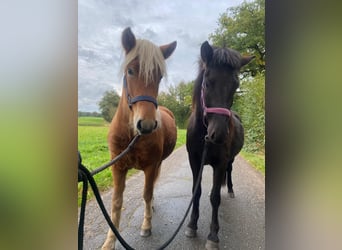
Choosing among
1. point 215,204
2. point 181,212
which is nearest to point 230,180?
point 215,204

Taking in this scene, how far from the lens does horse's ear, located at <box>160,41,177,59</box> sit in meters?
0.77

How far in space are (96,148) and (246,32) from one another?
1.85ft

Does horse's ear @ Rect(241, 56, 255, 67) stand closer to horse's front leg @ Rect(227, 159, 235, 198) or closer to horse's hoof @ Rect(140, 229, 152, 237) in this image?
horse's front leg @ Rect(227, 159, 235, 198)

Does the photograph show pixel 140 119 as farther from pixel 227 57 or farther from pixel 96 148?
pixel 227 57

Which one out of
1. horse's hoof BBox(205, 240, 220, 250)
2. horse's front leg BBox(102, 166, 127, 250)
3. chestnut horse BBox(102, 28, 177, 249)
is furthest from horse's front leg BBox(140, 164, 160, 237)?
horse's hoof BBox(205, 240, 220, 250)

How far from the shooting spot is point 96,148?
2.36ft

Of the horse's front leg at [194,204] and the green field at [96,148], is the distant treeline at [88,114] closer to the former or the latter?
the green field at [96,148]

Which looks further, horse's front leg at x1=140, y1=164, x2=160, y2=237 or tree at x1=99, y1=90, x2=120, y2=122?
horse's front leg at x1=140, y1=164, x2=160, y2=237

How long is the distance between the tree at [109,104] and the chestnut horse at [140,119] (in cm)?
7

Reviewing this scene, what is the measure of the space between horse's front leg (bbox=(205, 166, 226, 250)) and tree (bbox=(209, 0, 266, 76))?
Result: 18.4 inches

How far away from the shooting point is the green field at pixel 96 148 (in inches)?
21.8

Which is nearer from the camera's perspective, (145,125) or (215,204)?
(145,125)
